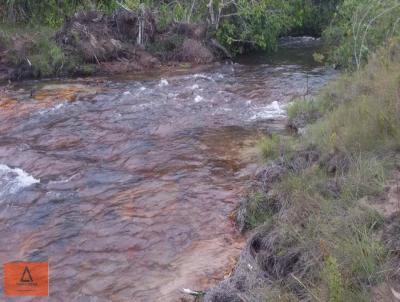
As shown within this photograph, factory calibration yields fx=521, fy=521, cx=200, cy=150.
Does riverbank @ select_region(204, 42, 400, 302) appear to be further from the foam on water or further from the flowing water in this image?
the foam on water

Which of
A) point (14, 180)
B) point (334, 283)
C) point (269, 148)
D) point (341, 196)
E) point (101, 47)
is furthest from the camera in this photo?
point (101, 47)

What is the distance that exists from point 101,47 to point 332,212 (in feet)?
35.7

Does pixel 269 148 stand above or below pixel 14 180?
above

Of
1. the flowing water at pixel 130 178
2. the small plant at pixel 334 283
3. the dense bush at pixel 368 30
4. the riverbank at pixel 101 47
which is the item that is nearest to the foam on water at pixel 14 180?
the flowing water at pixel 130 178

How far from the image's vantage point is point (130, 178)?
21.0 feet

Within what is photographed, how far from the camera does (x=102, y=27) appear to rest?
Answer: 1395 centimetres

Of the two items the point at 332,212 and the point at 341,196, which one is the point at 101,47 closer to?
the point at 341,196

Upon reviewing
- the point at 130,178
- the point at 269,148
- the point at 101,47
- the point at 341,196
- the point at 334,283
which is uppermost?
the point at 334,283

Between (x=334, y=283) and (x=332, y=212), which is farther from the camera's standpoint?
(x=332, y=212)

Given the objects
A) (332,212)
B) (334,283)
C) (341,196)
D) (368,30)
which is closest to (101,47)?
(368,30)

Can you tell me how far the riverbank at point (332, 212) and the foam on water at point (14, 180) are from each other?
275 centimetres

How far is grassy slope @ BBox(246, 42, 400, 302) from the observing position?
2.92m

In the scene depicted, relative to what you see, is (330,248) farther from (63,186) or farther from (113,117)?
(113,117)

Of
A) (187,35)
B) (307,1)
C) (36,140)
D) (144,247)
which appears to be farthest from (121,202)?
(307,1)
